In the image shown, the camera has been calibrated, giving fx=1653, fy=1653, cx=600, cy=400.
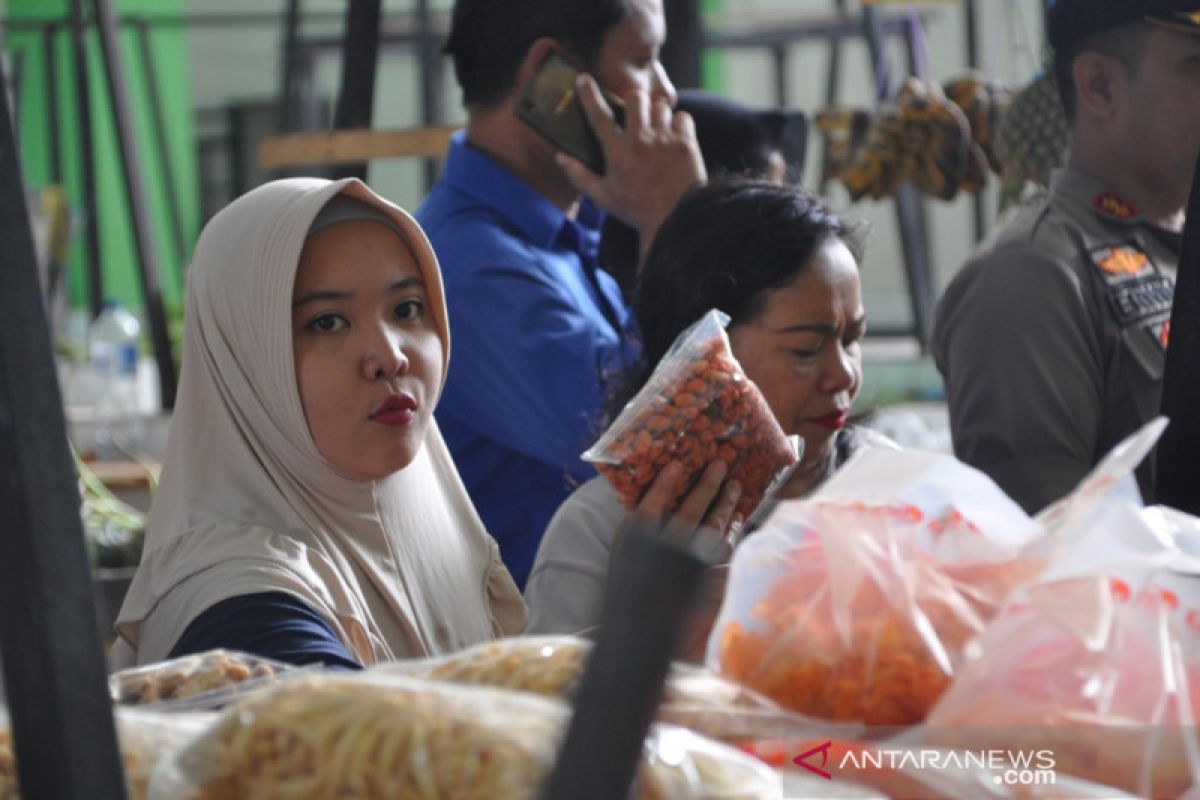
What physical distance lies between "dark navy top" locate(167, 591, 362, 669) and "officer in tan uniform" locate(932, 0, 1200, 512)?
0.94 metres

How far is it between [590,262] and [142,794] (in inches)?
69.3

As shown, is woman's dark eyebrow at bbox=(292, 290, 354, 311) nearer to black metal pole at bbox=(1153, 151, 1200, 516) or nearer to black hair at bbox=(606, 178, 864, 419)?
black hair at bbox=(606, 178, 864, 419)

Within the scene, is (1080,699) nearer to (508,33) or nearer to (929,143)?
(508,33)

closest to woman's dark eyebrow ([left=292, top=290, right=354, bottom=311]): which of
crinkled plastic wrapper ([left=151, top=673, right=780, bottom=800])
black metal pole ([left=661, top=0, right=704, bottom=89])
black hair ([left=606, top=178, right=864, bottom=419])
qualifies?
black hair ([left=606, top=178, right=864, bottom=419])

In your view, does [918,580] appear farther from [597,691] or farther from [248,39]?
[248,39]

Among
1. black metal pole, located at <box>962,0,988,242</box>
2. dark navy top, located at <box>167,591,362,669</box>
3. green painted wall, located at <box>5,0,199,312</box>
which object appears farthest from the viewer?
green painted wall, located at <box>5,0,199,312</box>

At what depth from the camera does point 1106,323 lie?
203 cm

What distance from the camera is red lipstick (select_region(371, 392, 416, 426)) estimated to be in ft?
4.93

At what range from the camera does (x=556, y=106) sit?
2.34 meters

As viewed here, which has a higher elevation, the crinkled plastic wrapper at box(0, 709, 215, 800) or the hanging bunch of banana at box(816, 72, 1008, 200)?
the crinkled plastic wrapper at box(0, 709, 215, 800)

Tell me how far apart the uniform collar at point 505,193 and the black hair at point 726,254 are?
341 mm

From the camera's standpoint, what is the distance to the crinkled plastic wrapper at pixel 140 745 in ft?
2.45

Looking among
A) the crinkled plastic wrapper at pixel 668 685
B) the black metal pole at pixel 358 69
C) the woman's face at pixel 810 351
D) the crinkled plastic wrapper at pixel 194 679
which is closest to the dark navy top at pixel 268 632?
the crinkled plastic wrapper at pixel 194 679

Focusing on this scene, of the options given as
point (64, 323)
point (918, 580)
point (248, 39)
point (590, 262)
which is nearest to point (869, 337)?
point (64, 323)
